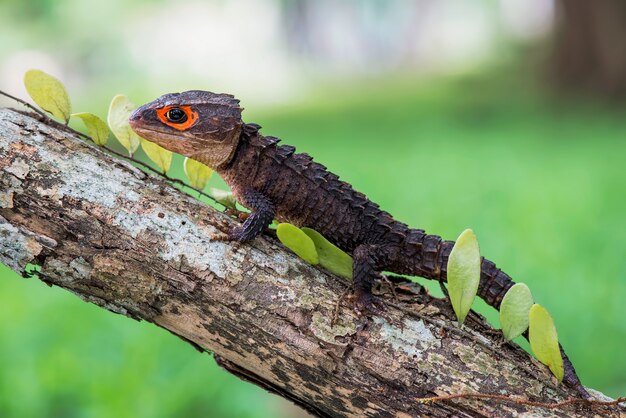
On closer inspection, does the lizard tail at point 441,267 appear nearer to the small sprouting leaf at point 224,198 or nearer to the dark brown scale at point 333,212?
the dark brown scale at point 333,212

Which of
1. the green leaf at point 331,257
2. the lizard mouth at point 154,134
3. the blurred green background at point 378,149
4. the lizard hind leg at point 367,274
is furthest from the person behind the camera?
the blurred green background at point 378,149

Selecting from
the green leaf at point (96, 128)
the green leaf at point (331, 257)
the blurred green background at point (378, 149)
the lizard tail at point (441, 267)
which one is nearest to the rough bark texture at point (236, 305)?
the green leaf at point (331, 257)

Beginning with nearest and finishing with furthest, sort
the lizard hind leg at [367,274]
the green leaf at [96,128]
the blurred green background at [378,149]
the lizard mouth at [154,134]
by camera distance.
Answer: the lizard hind leg at [367,274], the green leaf at [96,128], the lizard mouth at [154,134], the blurred green background at [378,149]

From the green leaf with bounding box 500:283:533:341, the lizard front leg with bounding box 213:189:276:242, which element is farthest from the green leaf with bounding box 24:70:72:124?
the green leaf with bounding box 500:283:533:341

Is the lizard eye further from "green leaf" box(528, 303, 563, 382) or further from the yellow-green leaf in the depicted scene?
"green leaf" box(528, 303, 563, 382)

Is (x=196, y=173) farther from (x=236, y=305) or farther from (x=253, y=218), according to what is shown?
(x=236, y=305)

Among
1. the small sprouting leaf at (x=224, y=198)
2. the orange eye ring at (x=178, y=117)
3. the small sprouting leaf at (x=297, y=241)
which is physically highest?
the orange eye ring at (x=178, y=117)

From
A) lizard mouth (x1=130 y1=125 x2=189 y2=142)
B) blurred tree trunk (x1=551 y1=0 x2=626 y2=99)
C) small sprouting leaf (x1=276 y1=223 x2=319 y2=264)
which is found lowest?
small sprouting leaf (x1=276 y1=223 x2=319 y2=264)

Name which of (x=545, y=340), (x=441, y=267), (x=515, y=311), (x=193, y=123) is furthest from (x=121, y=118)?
(x=545, y=340)
